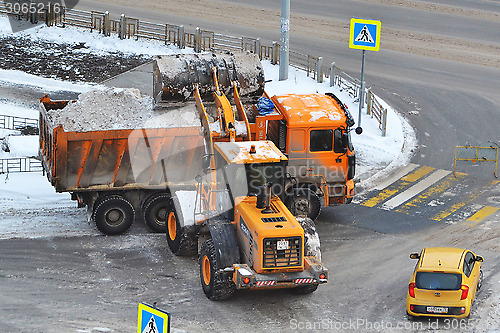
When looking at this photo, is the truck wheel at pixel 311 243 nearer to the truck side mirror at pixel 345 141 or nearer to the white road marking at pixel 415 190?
the truck side mirror at pixel 345 141

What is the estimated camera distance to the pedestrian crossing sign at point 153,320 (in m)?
11.8

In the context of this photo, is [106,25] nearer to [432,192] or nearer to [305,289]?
[432,192]

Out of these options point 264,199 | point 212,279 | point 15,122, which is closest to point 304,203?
point 264,199

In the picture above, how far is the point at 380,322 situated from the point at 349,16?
29.0 m

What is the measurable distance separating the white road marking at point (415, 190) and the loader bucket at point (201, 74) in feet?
19.0

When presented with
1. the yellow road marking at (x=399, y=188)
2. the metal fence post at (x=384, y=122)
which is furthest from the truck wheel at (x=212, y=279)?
the metal fence post at (x=384, y=122)

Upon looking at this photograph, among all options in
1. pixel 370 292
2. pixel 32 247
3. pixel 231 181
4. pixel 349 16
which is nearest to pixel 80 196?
pixel 32 247

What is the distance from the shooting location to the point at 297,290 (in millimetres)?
21016

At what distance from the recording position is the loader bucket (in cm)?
2512

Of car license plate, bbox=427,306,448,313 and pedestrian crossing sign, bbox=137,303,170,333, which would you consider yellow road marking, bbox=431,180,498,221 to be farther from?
pedestrian crossing sign, bbox=137,303,170,333

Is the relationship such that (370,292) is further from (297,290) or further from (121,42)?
(121,42)

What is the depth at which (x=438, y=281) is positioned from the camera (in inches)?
772

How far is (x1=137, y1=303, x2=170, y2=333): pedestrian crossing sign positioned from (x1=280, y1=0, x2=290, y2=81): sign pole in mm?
25176

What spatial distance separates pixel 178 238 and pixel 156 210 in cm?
210
